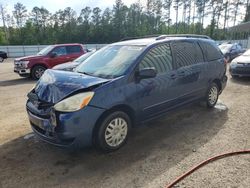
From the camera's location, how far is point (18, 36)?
59.7 meters

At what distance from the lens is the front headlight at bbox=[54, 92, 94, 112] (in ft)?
11.6

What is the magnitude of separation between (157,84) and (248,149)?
1.77 m

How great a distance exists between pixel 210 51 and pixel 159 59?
6.64ft

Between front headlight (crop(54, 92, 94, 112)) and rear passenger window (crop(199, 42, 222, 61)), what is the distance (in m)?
3.35

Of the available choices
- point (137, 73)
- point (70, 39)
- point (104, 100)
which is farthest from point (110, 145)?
point (70, 39)

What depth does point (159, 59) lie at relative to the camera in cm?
460

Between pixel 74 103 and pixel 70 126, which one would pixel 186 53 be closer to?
pixel 74 103

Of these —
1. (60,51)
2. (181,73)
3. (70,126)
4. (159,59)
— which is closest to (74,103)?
(70,126)

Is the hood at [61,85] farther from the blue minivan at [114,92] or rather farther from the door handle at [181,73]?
the door handle at [181,73]

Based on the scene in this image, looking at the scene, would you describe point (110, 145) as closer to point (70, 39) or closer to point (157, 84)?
point (157, 84)

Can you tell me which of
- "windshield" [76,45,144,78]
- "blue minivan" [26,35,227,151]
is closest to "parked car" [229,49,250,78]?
"blue minivan" [26,35,227,151]

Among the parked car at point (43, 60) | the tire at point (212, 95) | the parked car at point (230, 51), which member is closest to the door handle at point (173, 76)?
the tire at point (212, 95)

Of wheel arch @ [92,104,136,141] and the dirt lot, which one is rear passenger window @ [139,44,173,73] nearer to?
wheel arch @ [92,104,136,141]

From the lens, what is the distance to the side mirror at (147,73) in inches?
159
